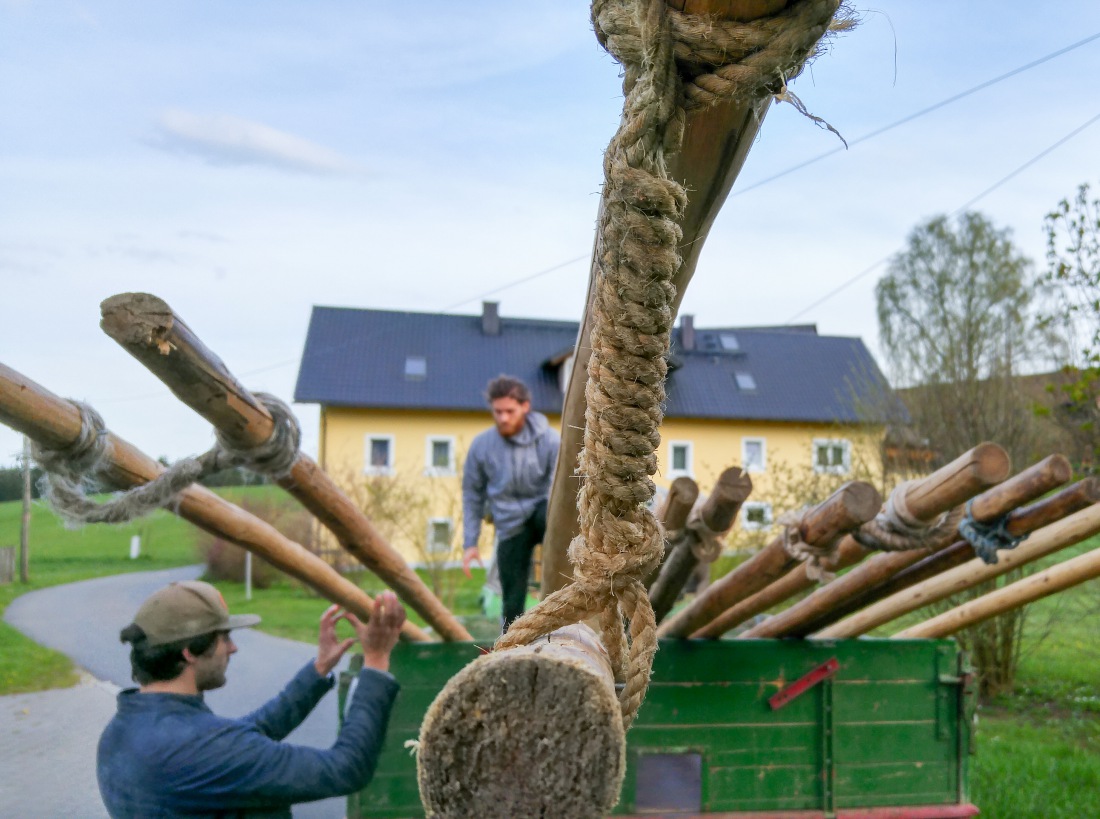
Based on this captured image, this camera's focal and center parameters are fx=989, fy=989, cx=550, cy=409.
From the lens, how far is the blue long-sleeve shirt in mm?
2615

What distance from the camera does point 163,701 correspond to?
2.76 meters

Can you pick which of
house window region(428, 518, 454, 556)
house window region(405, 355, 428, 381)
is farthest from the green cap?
house window region(405, 355, 428, 381)

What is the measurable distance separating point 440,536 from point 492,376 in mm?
11358

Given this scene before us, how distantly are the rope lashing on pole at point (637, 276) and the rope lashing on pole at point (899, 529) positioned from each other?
173 centimetres

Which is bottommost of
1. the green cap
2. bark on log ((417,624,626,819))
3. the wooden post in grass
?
the green cap

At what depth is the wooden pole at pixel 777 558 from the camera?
266 centimetres

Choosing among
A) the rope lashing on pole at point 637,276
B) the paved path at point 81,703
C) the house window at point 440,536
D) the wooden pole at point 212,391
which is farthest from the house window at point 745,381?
the rope lashing on pole at point 637,276

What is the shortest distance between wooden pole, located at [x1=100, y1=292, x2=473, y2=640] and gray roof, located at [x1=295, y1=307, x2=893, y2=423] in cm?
2336

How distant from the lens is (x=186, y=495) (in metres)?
2.78

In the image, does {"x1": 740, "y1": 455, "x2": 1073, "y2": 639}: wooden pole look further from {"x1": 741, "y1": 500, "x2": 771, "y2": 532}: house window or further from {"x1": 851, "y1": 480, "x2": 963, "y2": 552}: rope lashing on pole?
{"x1": 741, "y1": 500, "x2": 771, "y2": 532}: house window

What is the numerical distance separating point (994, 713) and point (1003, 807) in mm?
3855

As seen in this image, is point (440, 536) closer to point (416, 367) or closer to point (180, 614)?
point (416, 367)

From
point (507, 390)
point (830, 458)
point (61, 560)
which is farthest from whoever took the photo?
point (61, 560)

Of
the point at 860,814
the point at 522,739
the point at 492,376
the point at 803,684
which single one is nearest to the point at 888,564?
the point at 803,684
